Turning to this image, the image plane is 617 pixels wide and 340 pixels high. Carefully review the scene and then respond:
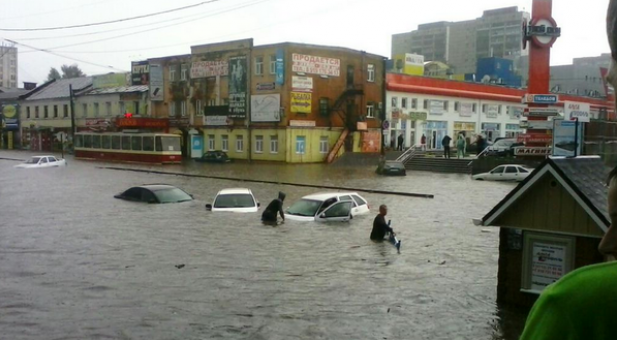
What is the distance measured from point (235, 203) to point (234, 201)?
0.14 meters

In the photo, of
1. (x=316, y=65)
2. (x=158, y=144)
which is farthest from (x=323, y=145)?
(x=158, y=144)

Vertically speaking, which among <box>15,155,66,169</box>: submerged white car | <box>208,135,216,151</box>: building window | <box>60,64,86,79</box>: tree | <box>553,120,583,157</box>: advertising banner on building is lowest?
<box>15,155,66,169</box>: submerged white car

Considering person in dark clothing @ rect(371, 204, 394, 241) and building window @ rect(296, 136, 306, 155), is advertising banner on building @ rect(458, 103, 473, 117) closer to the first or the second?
building window @ rect(296, 136, 306, 155)

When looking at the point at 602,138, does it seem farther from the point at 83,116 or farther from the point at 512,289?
the point at 83,116

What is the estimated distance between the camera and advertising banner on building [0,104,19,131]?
8881cm

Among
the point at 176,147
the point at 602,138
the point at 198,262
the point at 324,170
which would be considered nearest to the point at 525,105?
the point at 602,138

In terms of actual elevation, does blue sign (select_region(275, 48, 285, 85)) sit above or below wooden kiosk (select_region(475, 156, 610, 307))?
above

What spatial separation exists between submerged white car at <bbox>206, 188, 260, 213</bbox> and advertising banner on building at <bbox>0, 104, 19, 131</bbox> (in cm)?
7470

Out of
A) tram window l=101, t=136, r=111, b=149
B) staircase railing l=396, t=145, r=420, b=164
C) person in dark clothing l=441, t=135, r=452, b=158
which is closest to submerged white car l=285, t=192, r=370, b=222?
person in dark clothing l=441, t=135, r=452, b=158

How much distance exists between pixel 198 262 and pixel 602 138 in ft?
100.0

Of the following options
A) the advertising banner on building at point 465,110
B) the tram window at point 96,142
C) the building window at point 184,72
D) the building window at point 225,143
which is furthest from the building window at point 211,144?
the advertising banner on building at point 465,110

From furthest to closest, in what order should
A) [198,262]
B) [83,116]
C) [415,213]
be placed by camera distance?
1. [83,116]
2. [415,213]
3. [198,262]

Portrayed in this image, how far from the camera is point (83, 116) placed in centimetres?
7862

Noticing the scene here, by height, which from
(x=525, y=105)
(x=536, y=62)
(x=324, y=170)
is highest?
(x=536, y=62)
